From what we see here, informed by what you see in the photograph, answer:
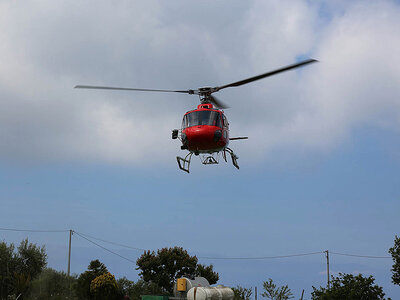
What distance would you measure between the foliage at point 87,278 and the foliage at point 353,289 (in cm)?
2278

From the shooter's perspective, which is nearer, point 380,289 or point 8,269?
point 380,289

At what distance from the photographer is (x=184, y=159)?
27.1 m

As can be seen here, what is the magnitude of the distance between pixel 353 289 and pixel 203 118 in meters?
20.7

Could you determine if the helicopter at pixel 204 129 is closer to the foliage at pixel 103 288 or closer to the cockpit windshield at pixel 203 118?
the cockpit windshield at pixel 203 118

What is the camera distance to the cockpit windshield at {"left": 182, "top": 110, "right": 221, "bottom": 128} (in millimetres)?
25328

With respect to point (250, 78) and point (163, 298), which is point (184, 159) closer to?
point (250, 78)

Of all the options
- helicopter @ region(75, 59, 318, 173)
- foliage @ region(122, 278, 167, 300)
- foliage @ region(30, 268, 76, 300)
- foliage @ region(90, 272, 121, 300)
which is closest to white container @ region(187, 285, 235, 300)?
helicopter @ region(75, 59, 318, 173)

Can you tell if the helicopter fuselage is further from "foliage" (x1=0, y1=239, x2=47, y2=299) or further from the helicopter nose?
"foliage" (x1=0, y1=239, x2=47, y2=299)

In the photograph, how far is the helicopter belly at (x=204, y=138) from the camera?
25.1m

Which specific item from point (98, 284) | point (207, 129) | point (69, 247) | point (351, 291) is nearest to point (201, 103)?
point (207, 129)

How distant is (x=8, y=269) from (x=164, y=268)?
57.6 ft

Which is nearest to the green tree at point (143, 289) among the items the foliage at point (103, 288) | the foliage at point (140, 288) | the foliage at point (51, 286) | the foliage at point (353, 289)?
the foliage at point (140, 288)

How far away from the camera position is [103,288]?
44.6 meters

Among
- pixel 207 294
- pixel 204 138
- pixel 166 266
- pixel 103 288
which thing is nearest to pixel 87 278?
pixel 103 288
